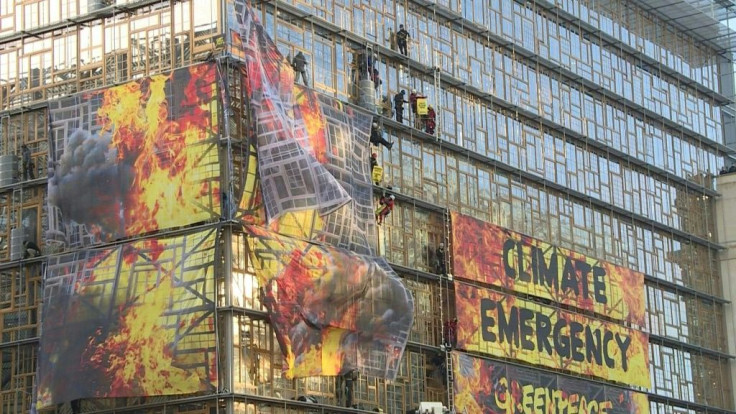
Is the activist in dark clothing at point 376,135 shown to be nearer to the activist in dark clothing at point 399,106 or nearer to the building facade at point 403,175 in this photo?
the building facade at point 403,175

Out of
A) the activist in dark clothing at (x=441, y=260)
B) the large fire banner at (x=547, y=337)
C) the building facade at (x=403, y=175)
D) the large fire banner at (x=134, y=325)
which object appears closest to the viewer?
the large fire banner at (x=134, y=325)

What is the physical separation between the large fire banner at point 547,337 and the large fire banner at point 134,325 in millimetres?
13013

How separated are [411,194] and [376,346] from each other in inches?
300

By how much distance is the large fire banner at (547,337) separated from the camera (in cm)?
6356

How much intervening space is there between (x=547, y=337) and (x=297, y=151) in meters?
17.1

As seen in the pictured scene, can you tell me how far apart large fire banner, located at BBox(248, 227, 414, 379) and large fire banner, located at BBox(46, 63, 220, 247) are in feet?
8.72

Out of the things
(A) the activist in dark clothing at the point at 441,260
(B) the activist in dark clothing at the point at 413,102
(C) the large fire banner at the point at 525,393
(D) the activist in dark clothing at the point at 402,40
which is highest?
(D) the activist in dark clothing at the point at 402,40

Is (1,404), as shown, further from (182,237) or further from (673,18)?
(673,18)

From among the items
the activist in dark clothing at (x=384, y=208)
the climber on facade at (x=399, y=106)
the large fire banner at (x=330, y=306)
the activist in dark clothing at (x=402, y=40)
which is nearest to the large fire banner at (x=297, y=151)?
the large fire banner at (x=330, y=306)

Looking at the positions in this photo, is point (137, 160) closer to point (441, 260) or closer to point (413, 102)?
point (413, 102)

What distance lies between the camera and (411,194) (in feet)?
206

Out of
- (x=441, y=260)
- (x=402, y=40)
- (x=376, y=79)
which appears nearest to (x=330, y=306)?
(x=441, y=260)

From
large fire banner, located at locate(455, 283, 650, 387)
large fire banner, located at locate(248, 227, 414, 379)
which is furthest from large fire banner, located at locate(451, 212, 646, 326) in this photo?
large fire banner, located at locate(248, 227, 414, 379)

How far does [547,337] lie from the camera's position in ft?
221
